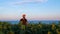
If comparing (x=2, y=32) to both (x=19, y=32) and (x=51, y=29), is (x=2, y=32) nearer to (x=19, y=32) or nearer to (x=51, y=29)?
(x=19, y=32)

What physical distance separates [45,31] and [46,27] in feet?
1.95

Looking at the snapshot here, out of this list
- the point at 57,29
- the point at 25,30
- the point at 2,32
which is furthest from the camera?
the point at 57,29

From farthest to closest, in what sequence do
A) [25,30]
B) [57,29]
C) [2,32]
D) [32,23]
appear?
[32,23] → [57,29] → [25,30] → [2,32]

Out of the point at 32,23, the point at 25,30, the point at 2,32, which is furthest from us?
the point at 32,23

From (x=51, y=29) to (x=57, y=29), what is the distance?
7.3 inches

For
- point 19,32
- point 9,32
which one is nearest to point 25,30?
point 19,32

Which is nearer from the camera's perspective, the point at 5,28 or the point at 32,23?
the point at 5,28

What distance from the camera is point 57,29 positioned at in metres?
6.24

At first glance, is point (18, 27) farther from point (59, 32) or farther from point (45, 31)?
point (59, 32)

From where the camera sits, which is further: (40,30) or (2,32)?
(40,30)

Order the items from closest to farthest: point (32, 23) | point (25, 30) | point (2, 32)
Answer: point (2, 32) → point (25, 30) → point (32, 23)

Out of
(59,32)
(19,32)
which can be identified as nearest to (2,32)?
(19,32)

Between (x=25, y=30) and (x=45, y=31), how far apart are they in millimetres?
607

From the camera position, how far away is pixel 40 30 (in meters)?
6.11
